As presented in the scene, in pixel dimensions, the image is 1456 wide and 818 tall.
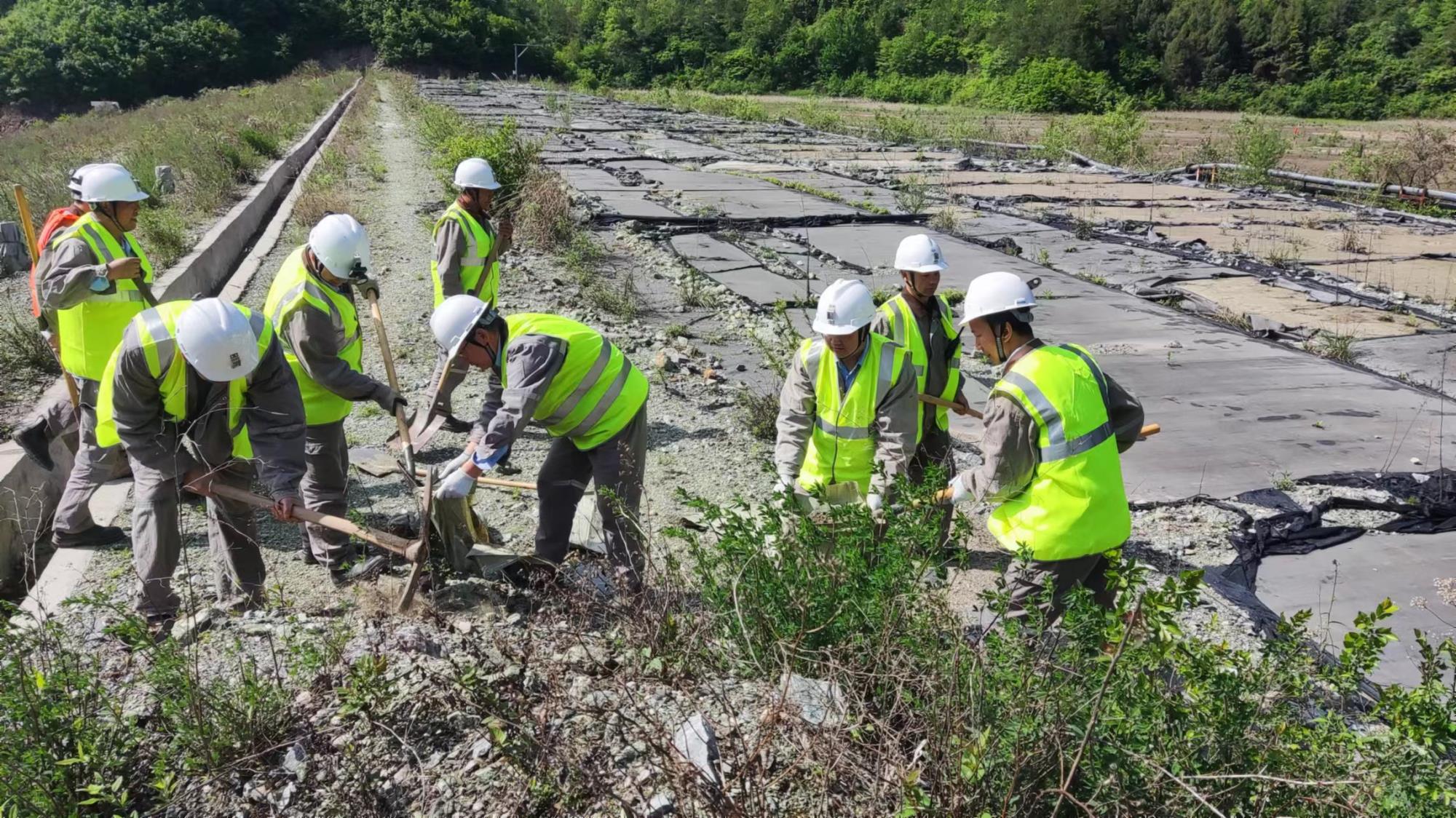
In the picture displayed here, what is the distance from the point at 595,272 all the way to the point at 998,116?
103 ft

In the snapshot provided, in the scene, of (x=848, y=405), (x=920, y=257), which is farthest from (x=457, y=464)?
(x=920, y=257)

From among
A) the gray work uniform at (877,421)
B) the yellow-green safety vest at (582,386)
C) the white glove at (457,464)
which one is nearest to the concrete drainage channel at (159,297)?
the white glove at (457,464)

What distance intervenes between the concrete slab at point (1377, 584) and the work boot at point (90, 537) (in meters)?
5.68

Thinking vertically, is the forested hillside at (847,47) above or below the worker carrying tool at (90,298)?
above

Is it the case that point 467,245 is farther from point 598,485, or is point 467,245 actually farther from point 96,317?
point 598,485

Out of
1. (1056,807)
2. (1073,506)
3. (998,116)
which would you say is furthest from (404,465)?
(998,116)

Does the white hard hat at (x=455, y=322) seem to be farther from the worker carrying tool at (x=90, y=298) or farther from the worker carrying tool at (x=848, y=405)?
the worker carrying tool at (x=90, y=298)

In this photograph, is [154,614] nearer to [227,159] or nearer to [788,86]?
[227,159]

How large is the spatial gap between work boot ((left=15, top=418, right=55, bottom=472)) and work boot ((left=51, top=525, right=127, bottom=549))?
51 centimetres

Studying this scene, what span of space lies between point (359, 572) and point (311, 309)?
1264mm

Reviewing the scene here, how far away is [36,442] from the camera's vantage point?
481 cm

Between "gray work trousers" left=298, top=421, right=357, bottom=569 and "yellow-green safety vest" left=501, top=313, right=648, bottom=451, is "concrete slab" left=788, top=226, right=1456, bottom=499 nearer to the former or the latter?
"yellow-green safety vest" left=501, top=313, right=648, bottom=451

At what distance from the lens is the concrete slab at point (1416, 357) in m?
6.82

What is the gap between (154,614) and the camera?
3719mm
